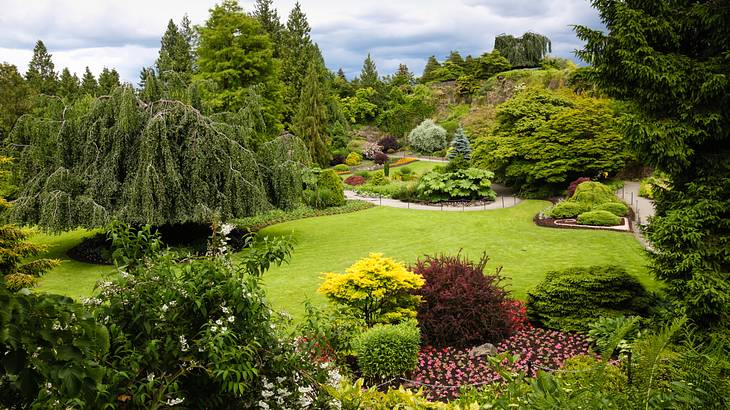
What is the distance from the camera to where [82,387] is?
1788 mm

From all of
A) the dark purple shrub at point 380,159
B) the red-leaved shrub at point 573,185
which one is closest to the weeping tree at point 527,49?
the dark purple shrub at point 380,159

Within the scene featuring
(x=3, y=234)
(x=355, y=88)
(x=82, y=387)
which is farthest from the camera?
(x=355, y=88)

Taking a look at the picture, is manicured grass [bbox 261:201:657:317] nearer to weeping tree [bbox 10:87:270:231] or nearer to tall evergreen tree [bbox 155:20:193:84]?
weeping tree [bbox 10:87:270:231]

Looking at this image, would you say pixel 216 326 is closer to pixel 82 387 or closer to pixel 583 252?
pixel 82 387

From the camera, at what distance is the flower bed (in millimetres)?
7153

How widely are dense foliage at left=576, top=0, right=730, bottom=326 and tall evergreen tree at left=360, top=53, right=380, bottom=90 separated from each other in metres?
53.5

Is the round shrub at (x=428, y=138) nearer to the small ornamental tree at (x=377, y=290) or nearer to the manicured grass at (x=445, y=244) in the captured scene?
the manicured grass at (x=445, y=244)

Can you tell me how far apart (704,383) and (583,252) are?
1243 cm

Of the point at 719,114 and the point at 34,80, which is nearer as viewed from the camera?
the point at 719,114

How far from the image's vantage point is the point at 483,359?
7875 millimetres

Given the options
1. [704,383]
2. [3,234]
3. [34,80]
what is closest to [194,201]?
[3,234]

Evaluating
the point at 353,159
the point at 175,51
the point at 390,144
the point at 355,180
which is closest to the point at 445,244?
the point at 355,180

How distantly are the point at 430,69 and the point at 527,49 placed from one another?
13939 millimetres

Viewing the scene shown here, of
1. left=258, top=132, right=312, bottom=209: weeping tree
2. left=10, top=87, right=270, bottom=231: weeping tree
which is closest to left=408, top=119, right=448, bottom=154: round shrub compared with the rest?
left=258, top=132, right=312, bottom=209: weeping tree
